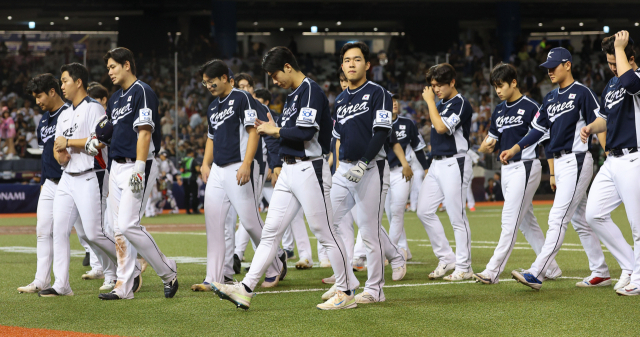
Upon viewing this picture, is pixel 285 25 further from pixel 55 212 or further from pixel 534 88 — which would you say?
pixel 55 212

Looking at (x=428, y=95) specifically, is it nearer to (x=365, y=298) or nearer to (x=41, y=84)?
(x=365, y=298)

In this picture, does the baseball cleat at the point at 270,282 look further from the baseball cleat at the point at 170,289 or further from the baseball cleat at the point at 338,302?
the baseball cleat at the point at 338,302

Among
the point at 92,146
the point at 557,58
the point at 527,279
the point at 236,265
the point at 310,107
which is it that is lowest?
the point at 236,265

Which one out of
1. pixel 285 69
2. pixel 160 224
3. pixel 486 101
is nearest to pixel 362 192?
pixel 285 69

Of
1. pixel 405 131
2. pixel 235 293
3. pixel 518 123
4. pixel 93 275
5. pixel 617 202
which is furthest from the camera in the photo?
pixel 405 131

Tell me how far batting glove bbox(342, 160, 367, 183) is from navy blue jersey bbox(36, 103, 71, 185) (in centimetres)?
334

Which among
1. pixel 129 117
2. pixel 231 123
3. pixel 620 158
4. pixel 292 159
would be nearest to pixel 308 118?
pixel 292 159

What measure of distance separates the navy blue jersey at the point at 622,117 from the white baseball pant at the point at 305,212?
2.71 m

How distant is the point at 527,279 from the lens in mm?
6703

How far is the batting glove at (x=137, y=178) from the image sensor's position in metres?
6.33

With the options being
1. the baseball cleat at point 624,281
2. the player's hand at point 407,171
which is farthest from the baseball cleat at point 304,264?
the baseball cleat at point 624,281

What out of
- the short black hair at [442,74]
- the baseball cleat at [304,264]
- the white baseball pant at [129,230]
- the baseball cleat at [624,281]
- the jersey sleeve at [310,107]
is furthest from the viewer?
the baseball cleat at [304,264]

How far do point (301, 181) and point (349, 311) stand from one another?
3.94ft

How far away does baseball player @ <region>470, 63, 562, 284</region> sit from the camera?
7.30 metres
